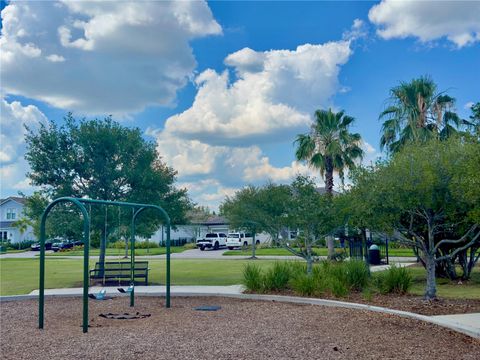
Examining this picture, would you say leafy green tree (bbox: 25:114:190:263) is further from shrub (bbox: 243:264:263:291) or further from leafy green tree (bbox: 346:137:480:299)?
leafy green tree (bbox: 346:137:480:299)

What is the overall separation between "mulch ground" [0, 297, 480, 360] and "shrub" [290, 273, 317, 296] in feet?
2.72

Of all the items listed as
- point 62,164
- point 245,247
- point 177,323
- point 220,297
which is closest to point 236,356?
point 177,323

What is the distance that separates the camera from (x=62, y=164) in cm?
1625

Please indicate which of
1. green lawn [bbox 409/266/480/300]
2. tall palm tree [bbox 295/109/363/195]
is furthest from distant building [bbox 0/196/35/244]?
green lawn [bbox 409/266/480/300]

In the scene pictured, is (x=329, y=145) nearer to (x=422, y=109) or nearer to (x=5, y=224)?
(x=422, y=109)

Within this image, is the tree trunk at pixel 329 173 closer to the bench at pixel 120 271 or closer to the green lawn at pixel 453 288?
the green lawn at pixel 453 288

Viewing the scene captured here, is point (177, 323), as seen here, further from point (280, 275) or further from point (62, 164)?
point (62, 164)

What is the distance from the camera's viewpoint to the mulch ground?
7086 millimetres

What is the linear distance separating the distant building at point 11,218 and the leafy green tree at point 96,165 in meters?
53.9

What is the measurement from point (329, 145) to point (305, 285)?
1823 cm

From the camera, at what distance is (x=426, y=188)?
1028 centimetres

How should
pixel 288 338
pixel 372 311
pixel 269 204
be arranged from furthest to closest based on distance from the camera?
1. pixel 269 204
2. pixel 372 311
3. pixel 288 338

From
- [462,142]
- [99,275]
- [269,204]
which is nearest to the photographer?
[462,142]

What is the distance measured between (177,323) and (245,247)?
37.1 metres
